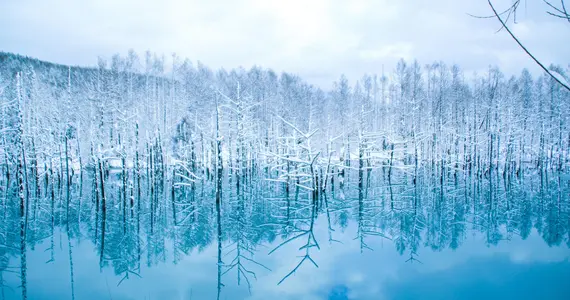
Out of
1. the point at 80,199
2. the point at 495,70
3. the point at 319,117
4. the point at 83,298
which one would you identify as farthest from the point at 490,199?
the point at 495,70

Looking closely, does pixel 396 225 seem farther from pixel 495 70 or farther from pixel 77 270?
pixel 495 70

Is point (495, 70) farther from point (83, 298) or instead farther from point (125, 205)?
point (83, 298)

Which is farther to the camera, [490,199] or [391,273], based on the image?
[490,199]

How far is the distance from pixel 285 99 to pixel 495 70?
32423 millimetres

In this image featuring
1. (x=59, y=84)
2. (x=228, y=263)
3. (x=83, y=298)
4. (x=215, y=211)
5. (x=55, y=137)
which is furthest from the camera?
(x=59, y=84)

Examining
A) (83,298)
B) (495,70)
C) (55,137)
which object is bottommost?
(83,298)

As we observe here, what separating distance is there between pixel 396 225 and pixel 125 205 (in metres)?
15.4

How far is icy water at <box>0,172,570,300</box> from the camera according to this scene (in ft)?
30.8

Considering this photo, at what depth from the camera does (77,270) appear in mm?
10805

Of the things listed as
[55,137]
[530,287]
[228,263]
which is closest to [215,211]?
[228,263]

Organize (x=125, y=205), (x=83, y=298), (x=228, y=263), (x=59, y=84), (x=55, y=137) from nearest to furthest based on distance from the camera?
1. (x=83, y=298)
2. (x=228, y=263)
3. (x=125, y=205)
4. (x=55, y=137)
5. (x=59, y=84)

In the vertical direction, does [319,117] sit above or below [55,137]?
above

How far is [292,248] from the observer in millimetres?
12758

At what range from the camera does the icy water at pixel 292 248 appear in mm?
9391
